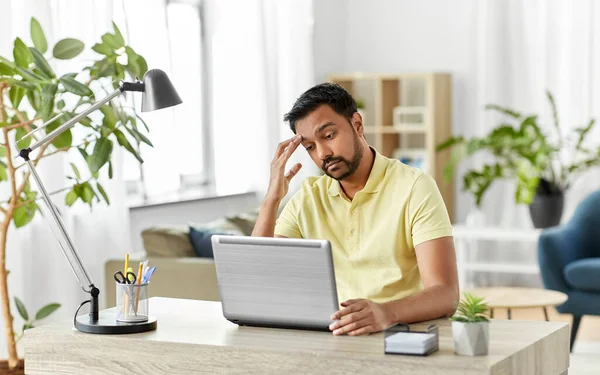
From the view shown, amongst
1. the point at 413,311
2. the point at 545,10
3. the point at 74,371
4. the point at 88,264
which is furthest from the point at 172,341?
the point at 545,10

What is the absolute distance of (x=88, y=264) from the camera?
512cm

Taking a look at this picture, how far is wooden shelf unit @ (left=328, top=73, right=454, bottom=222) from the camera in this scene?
298 inches

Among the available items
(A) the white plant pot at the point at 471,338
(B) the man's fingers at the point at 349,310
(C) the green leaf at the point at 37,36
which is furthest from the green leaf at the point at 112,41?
(A) the white plant pot at the point at 471,338

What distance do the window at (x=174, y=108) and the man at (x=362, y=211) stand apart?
9.77 ft

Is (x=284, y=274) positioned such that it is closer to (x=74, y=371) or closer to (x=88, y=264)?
(x=74, y=371)

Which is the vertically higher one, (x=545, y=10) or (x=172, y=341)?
(x=545, y=10)

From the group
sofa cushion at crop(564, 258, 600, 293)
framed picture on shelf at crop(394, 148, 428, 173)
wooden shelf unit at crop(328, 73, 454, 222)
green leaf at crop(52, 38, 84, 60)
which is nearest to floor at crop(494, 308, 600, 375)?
sofa cushion at crop(564, 258, 600, 293)

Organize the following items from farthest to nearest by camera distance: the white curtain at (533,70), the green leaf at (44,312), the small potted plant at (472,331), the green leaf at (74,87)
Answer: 1. the white curtain at (533,70)
2. the green leaf at (44,312)
3. the green leaf at (74,87)
4. the small potted plant at (472,331)

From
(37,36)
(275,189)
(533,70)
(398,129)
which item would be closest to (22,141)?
(37,36)

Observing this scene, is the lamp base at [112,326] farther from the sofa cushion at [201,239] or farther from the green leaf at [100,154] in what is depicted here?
the sofa cushion at [201,239]

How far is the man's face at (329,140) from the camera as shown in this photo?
2.77m

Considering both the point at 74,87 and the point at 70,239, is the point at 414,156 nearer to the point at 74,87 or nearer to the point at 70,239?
the point at 74,87

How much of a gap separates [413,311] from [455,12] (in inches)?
221

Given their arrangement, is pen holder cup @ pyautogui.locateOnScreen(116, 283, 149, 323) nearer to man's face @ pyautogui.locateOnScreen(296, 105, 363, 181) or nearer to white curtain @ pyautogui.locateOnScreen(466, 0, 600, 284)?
man's face @ pyautogui.locateOnScreen(296, 105, 363, 181)
